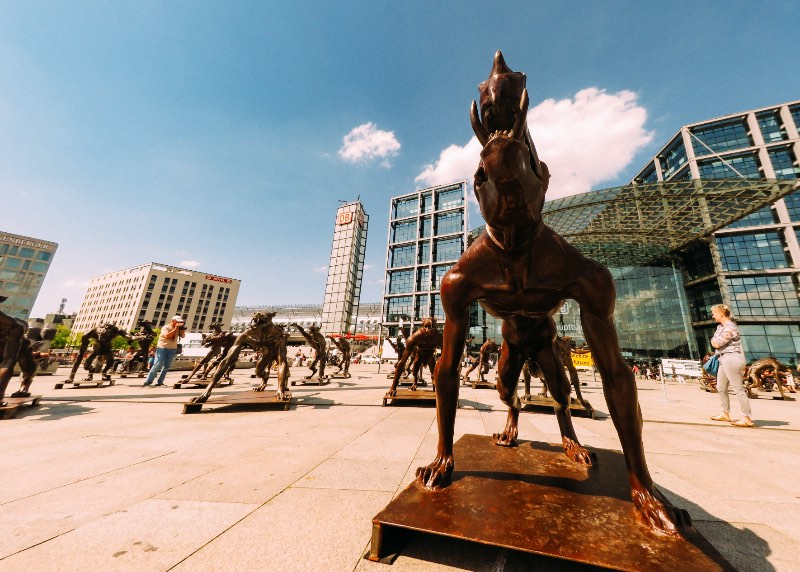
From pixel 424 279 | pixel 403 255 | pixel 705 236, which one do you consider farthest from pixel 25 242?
pixel 705 236

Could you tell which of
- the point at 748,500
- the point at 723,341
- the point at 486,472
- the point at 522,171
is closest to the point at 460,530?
the point at 486,472

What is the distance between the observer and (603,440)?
12.9 feet

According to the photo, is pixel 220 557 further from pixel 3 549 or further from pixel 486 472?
pixel 486 472

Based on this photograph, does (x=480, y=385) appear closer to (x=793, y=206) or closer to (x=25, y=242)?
(x=793, y=206)

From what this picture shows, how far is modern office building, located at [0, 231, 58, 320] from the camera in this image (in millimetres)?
59047

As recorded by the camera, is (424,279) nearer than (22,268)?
Yes

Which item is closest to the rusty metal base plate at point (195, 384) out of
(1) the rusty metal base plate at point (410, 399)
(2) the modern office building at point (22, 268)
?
(1) the rusty metal base plate at point (410, 399)

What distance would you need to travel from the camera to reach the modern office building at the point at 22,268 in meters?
59.0

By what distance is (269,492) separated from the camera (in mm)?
2082

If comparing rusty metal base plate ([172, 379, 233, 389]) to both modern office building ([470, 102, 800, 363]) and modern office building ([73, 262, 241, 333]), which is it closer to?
modern office building ([470, 102, 800, 363])

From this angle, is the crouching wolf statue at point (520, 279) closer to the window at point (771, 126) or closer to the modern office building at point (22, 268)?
the window at point (771, 126)

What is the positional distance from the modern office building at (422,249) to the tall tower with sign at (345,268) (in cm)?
654

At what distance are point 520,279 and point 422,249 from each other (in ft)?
206

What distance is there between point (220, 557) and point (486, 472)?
1.55 metres
